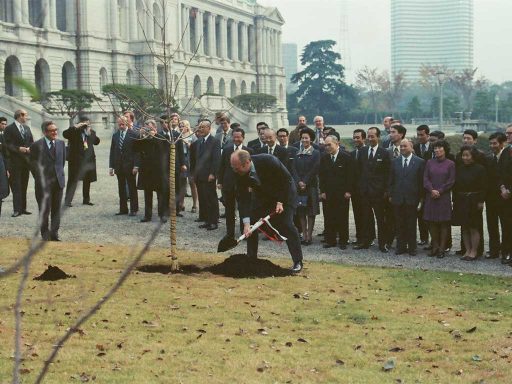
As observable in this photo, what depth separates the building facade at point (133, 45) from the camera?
2186 inches

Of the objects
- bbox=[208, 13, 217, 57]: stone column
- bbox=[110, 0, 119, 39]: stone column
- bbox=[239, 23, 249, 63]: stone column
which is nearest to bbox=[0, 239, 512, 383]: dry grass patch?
bbox=[110, 0, 119, 39]: stone column

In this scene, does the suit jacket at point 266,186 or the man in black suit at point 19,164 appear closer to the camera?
the suit jacket at point 266,186

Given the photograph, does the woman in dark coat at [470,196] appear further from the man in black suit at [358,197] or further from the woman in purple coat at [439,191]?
the man in black suit at [358,197]

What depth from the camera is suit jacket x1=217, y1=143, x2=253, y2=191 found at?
48.0 ft

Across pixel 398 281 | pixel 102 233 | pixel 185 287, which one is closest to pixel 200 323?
pixel 185 287

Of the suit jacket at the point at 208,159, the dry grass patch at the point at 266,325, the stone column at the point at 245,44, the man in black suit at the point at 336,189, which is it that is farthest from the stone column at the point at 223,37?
the dry grass patch at the point at 266,325

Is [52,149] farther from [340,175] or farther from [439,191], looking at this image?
[439,191]

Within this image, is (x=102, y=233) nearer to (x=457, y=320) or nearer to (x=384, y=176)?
(x=384, y=176)

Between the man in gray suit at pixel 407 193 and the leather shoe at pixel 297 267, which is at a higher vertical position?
the man in gray suit at pixel 407 193

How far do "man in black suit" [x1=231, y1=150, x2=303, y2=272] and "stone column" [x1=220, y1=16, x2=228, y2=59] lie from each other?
8603 cm

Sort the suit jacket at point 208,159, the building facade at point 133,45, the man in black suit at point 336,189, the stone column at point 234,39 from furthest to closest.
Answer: the stone column at point 234,39, the building facade at point 133,45, the suit jacket at point 208,159, the man in black suit at point 336,189

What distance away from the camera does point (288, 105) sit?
109312 mm

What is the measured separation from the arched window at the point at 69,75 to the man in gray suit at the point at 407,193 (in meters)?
52.5

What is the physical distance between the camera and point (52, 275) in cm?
1030
